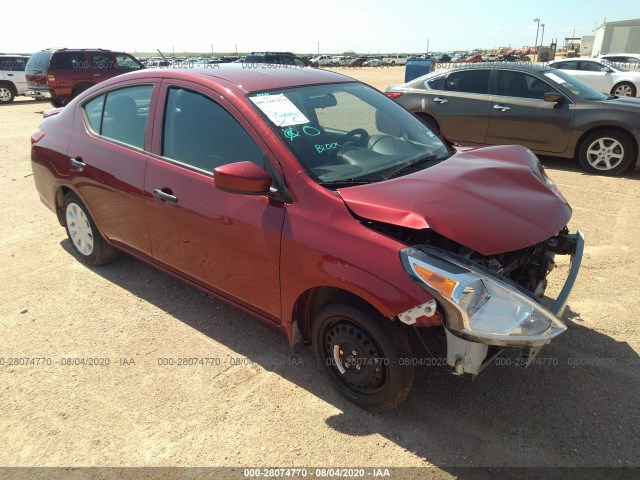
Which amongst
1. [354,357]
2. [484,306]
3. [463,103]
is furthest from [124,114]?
[463,103]

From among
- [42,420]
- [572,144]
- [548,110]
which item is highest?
[548,110]

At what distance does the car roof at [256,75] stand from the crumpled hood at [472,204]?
1.02 meters

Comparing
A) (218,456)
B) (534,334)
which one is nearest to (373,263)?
(534,334)

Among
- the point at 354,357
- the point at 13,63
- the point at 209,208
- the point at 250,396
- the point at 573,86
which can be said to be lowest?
the point at 250,396

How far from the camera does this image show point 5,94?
1855 cm

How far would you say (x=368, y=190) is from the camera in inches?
97.7

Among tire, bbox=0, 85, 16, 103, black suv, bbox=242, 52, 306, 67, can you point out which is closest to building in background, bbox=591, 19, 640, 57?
black suv, bbox=242, 52, 306, 67

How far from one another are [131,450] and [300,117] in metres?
2.05

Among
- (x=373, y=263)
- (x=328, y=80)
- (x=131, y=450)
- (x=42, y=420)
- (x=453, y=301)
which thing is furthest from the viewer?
(x=328, y=80)

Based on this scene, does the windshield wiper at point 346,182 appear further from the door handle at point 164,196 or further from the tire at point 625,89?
the tire at point 625,89

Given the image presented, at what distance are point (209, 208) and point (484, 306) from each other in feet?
5.47

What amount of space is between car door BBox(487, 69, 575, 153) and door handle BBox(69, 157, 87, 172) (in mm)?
6172

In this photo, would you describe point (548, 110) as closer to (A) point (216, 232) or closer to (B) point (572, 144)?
(B) point (572, 144)

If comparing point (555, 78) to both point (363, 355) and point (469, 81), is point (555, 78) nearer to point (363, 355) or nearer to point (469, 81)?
point (469, 81)
